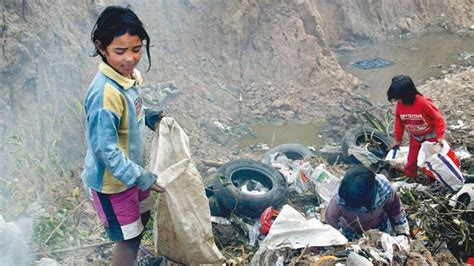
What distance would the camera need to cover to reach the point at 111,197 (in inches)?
121

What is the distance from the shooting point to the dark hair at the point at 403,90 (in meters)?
4.88

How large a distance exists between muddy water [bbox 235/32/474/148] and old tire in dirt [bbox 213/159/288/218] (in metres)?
2.93

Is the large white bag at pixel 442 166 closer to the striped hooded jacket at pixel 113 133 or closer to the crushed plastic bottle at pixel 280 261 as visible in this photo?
the crushed plastic bottle at pixel 280 261

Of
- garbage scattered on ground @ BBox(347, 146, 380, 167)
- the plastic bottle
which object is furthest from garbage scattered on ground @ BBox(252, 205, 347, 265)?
garbage scattered on ground @ BBox(347, 146, 380, 167)

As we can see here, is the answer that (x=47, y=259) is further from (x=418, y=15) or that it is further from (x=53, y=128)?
(x=418, y=15)

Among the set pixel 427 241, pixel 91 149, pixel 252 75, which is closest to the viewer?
pixel 91 149

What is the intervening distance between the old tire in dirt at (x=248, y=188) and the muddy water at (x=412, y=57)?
502 centimetres

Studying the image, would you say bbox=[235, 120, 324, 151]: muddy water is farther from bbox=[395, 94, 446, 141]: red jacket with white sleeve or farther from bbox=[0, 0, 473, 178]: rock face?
bbox=[395, 94, 446, 141]: red jacket with white sleeve

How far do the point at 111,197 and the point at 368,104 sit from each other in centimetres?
680

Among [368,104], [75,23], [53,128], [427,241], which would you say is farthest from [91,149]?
[368,104]

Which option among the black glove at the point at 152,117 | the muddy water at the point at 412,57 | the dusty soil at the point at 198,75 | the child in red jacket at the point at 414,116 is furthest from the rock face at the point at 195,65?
the child in red jacket at the point at 414,116

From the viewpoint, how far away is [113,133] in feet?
9.20

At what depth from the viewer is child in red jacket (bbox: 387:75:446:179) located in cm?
492

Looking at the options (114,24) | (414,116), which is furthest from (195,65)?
(114,24)
